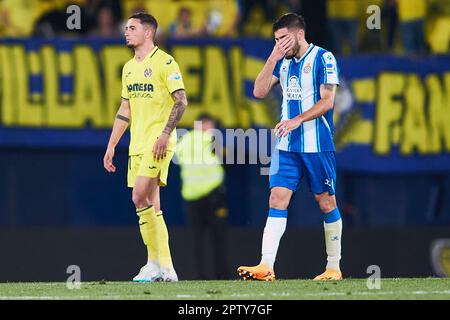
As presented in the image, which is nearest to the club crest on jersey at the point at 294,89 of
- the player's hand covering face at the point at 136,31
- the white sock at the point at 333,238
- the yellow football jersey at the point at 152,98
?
the yellow football jersey at the point at 152,98

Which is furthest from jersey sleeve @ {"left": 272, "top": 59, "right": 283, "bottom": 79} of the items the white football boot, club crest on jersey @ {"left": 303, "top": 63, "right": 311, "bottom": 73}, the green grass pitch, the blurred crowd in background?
the blurred crowd in background

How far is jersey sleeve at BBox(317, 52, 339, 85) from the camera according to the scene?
13.0m

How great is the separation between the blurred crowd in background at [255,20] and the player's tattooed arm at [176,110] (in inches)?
199

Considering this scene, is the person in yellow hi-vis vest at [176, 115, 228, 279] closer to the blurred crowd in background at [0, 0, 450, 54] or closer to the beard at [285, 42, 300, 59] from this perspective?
the blurred crowd in background at [0, 0, 450, 54]

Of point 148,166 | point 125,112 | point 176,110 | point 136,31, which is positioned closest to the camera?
point 176,110

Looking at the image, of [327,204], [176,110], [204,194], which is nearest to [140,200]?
[176,110]

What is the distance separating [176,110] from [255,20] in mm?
5861

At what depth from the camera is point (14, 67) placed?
723 inches

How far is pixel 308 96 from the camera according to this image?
13117 mm

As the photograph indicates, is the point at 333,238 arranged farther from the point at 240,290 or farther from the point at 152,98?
the point at 152,98

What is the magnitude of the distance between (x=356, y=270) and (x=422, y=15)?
119 inches

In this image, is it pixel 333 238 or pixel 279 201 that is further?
pixel 333 238

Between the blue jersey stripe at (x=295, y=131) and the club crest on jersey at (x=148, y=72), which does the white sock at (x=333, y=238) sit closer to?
the blue jersey stripe at (x=295, y=131)
